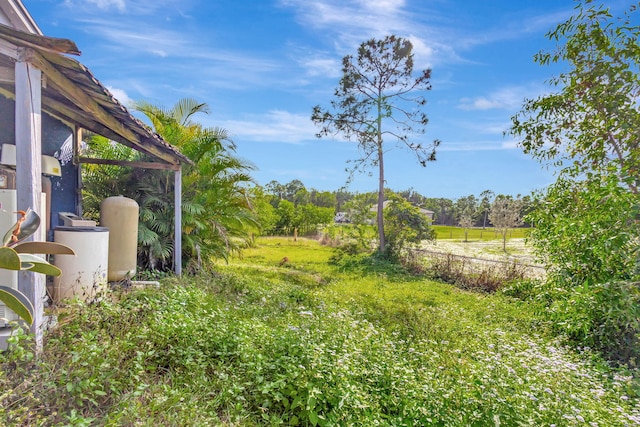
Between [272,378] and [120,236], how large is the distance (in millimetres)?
3962

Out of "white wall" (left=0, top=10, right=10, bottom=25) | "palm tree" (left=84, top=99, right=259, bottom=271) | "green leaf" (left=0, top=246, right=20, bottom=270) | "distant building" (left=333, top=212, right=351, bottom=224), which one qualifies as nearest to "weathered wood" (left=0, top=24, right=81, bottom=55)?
"green leaf" (left=0, top=246, right=20, bottom=270)

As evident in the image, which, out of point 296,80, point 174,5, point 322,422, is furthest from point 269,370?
point 296,80

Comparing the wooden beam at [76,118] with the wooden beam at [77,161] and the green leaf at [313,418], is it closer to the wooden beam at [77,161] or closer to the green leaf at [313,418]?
the wooden beam at [77,161]

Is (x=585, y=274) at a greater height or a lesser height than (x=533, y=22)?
lesser

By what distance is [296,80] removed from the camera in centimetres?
1014

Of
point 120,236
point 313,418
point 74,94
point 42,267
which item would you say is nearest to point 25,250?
point 42,267

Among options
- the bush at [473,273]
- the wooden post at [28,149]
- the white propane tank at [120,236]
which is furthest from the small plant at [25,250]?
the bush at [473,273]

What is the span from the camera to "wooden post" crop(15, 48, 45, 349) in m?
3.00

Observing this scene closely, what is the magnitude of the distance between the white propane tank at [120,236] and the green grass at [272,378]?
42.7 inches

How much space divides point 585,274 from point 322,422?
5009 mm

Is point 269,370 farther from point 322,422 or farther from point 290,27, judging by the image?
point 290,27

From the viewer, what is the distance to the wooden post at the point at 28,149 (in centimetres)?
A: 300

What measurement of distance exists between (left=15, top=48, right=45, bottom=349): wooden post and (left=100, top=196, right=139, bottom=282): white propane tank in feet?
9.00

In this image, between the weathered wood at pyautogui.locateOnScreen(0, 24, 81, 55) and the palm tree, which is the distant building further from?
the weathered wood at pyautogui.locateOnScreen(0, 24, 81, 55)
